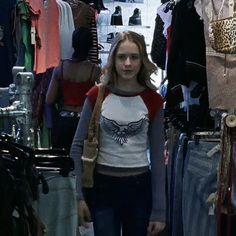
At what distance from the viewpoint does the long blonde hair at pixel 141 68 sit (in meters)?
2.46

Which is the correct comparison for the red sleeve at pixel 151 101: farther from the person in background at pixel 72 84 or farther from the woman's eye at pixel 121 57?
the person in background at pixel 72 84

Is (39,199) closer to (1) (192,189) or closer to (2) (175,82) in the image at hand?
(1) (192,189)

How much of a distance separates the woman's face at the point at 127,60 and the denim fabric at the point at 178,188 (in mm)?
488

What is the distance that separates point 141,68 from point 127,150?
1.15ft

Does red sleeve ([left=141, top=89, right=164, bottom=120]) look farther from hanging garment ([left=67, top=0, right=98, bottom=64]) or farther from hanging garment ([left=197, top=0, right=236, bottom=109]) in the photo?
hanging garment ([left=67, top=0, right=98, bottom=64])

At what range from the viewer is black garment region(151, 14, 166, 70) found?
147 inches

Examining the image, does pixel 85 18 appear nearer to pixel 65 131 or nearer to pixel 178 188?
pixel 65 131

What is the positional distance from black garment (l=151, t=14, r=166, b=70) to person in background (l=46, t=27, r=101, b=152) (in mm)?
455

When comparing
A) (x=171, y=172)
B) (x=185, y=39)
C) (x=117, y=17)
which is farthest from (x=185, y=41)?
(x=117, y=17)

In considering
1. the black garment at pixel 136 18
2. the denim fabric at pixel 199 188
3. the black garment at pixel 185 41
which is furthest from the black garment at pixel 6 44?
the black garment at pixel 136 18

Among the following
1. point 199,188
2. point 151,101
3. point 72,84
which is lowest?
point 199,188

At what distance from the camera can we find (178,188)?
2.87 meters

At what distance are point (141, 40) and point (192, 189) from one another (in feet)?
2.25

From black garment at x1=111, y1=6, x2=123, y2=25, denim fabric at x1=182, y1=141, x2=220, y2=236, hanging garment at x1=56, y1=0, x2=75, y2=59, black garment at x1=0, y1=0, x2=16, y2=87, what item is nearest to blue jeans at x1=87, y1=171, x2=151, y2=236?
denim fabric at x1=182, y1=141, x2=220, y2=236
